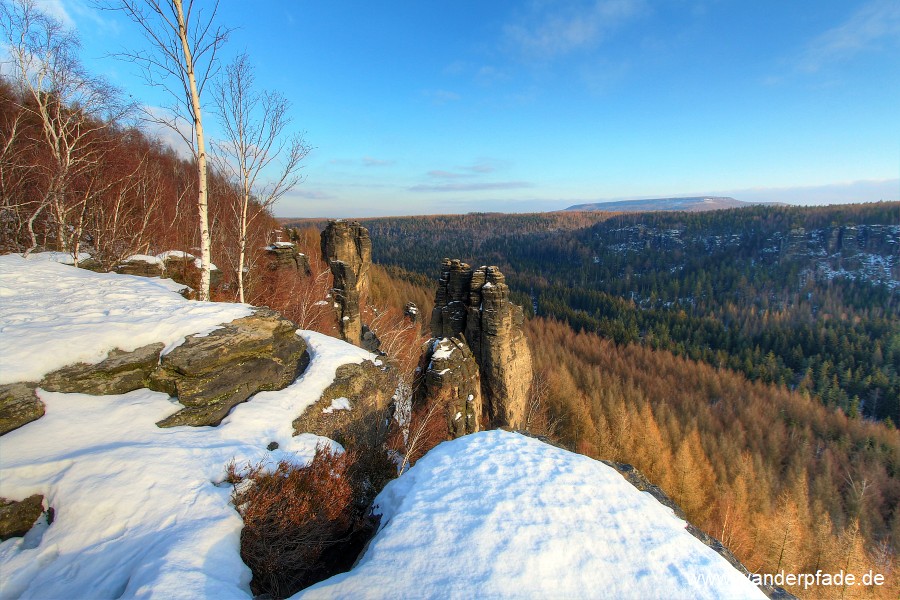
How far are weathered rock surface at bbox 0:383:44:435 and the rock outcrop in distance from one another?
731 inches

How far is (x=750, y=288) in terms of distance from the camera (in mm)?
121500

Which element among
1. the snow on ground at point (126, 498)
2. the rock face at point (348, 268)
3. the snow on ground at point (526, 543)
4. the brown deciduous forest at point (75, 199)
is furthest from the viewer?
the rock face at point (348, 268)

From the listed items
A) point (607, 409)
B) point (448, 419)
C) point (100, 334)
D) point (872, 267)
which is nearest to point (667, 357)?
point (607, 409)

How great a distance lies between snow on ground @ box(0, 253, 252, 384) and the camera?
6.36 m

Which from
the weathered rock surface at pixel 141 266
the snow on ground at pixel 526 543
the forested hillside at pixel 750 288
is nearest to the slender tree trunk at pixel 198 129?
the weathered rock surface at pixel 141 266

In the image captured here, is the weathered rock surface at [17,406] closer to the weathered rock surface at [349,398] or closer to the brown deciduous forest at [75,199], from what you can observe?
the weathered rock surface at [349,398]

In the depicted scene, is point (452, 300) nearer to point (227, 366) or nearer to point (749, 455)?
point (227, 366)

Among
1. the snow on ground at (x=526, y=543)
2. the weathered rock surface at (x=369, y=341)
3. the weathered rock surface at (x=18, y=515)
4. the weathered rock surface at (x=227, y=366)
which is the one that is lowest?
the weathered rock surface at (x=369, y=341)

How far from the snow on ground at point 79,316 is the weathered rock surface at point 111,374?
141 mm

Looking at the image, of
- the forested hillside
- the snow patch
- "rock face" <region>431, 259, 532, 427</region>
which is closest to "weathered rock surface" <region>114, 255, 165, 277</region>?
the snow patch

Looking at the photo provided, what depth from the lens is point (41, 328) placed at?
6918 mm

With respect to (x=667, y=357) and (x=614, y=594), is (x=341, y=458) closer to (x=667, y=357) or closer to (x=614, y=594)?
(x=614, y=594)

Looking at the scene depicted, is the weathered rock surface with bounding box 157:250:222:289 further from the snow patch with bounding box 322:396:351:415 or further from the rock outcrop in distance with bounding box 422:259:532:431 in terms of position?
the rock outcrop in distance with bounding box 422:259:532:431

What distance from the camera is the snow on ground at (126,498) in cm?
393
